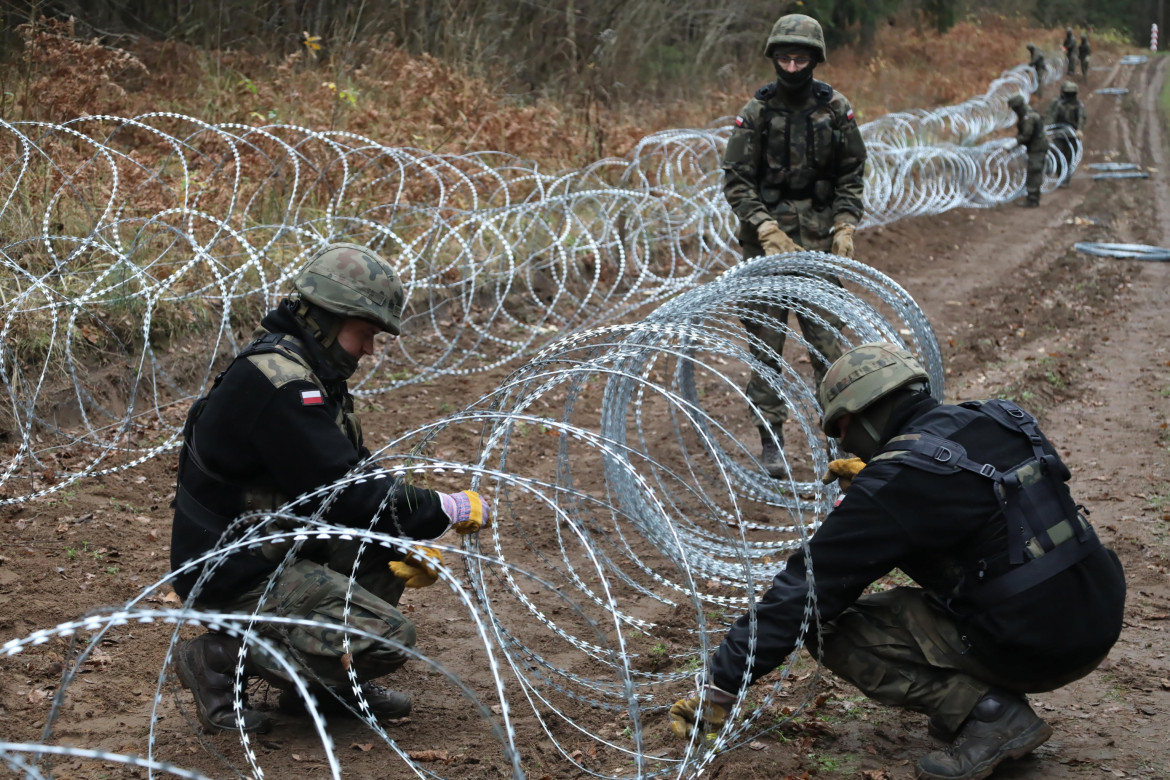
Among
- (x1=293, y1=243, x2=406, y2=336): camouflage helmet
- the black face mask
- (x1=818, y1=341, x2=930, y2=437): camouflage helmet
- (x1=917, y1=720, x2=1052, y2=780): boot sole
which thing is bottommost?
(x1=917, y1=720, x2=1052, y2=780): boot sole

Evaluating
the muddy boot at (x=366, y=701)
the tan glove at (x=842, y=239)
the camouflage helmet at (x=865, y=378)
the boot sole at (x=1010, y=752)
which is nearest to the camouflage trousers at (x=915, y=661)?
the boot sole at (x=1010, y=752)

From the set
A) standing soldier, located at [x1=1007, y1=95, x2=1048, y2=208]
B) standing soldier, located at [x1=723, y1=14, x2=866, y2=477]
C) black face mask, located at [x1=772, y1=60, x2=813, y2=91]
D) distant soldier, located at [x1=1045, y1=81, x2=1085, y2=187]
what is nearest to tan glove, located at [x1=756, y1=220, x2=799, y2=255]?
standing soldier, located at [x1=723, y1=14, x2=866, y2=477]

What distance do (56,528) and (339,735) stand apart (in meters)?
2.54

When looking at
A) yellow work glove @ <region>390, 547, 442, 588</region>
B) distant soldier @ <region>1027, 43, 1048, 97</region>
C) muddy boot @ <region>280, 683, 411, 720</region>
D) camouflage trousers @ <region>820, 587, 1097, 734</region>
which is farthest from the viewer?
distant soldier @ <region>1027, 43, 1048, 97</region>

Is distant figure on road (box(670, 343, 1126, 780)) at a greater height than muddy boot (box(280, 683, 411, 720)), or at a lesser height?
greater

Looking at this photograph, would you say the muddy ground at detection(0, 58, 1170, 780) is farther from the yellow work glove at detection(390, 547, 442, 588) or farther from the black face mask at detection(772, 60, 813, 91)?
the black face mask at detection(772, 60, 813, 91)

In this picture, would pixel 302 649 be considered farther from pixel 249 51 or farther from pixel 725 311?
pixel 249 51

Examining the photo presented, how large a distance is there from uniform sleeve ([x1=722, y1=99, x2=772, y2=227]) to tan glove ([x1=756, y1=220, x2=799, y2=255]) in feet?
0.46

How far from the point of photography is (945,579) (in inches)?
132

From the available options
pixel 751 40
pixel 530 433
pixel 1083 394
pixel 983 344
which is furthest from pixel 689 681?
pixel 751 40

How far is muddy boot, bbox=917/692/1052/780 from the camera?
3281 millimetres

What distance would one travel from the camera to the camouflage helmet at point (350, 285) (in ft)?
12.1

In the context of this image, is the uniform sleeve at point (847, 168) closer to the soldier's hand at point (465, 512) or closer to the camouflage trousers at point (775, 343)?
the camouflage trousers at point (775, 343)

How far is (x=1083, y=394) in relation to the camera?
7.94 metres
